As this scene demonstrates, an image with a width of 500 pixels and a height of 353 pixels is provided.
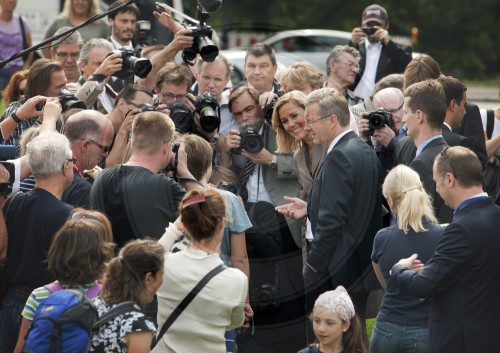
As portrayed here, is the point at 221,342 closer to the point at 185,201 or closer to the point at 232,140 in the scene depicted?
the point at 185,201

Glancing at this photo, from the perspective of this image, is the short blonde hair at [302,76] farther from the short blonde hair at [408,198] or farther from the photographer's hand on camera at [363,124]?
the short blonde hair at [408,198]

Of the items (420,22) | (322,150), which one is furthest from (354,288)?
(420,22)

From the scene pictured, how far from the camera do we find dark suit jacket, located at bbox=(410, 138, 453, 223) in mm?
6176

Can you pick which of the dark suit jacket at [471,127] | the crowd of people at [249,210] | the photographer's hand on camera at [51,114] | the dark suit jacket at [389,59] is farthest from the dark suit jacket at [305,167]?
the dark suit jacket at [389,59]

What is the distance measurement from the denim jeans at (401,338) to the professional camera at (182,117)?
2048mm

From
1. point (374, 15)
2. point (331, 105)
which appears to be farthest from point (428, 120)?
point (374, 15)

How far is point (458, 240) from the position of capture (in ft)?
17.0

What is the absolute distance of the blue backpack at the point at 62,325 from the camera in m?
4.49

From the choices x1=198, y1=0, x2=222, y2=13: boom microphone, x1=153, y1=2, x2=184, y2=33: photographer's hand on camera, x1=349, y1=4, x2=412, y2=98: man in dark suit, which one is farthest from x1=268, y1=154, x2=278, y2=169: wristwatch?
x1=349, y1=4, x2=412, y2=98: man in dark suit

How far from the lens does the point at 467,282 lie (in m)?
5.23

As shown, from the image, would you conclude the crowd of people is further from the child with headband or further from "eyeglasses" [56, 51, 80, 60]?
"eyeglasses" [56, 51, 80, 60]

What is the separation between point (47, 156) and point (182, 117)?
1550 mm

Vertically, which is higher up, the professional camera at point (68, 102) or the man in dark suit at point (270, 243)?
the professional camera at point (68, 102)

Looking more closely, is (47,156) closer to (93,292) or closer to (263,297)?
(93,292)
